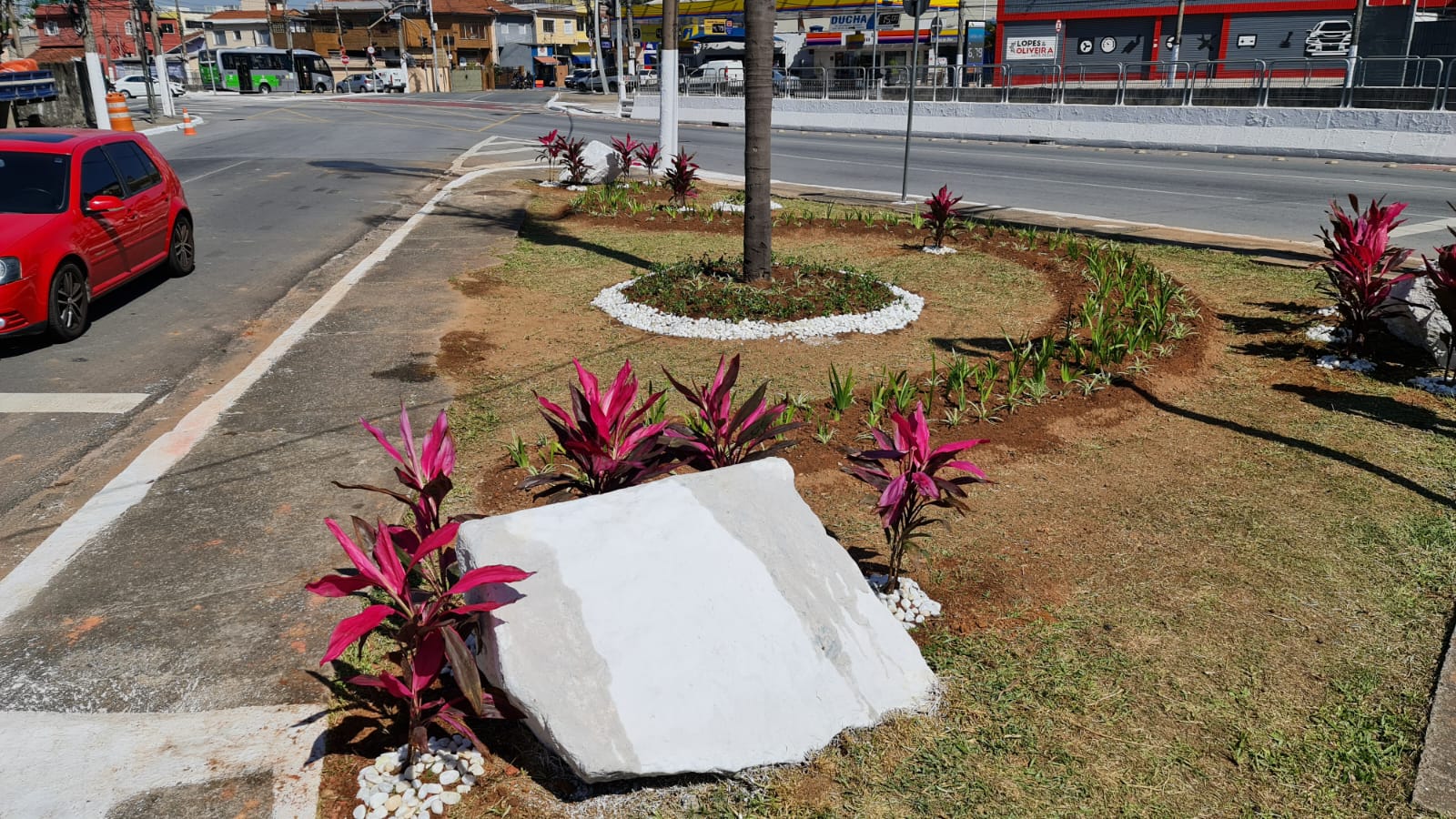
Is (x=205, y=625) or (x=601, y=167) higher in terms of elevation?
(x=601, y=167)

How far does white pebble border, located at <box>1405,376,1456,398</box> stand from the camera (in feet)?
23.6

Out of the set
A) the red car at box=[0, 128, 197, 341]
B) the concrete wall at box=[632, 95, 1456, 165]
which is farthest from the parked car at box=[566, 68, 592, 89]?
the red car at box=[0, 128, 197, 341]


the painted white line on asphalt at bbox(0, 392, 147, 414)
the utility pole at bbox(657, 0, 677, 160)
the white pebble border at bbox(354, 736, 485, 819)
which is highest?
the utility pole at bbox(657, 0, 677, 160)

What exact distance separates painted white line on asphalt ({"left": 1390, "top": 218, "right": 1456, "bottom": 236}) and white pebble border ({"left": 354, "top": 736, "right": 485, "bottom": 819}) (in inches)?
540

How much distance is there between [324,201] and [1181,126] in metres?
21.1

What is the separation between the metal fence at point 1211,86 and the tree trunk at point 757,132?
8.18m

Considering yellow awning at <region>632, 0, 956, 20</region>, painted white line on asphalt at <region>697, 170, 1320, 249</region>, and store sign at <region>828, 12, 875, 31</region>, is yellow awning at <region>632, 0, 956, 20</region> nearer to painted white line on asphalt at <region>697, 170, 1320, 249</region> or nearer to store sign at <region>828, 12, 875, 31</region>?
store sign at <region>828, 12, 875, 31</region>

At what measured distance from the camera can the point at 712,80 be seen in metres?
46.3

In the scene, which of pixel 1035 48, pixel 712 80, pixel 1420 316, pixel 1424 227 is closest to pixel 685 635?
pixel 1420 316

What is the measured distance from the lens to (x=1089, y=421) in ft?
22.2

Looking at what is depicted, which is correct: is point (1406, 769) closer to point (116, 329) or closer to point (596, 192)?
point (116, 329)

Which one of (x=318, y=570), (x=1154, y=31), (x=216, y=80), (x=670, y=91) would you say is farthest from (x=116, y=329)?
(x=216, y=80)

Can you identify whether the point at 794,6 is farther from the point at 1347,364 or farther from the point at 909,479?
the point at 909,479

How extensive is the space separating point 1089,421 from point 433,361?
501 cm
